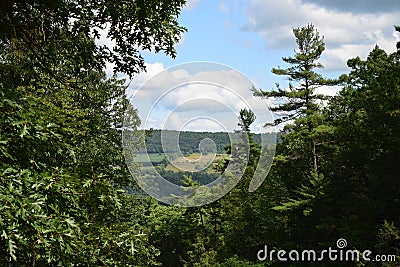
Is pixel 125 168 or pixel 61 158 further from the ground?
pixel 125 168

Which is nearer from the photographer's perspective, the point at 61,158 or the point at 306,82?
the point at 61,158

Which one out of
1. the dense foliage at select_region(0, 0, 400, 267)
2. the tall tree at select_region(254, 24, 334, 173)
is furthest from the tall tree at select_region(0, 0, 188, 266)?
the tall tree at select_region(254, 24, 334, 173)

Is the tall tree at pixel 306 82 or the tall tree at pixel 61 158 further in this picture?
the tall tree at pixel 306 82

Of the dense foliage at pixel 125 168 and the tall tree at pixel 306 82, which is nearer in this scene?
the dense foliage at pixel 125 168

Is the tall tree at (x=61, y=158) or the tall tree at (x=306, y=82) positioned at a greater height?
the tall tree at (x=306, y=82)

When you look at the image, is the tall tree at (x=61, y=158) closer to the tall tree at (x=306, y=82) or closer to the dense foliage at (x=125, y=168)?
the dense foliage at (x=125, y=168)

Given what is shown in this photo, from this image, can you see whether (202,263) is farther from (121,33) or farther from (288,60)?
(121,33)

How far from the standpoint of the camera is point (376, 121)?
17266 mm

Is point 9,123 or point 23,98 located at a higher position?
point 23,98

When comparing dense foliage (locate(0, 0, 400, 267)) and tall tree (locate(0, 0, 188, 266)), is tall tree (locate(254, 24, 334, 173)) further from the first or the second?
tall tree (locate(0, 0, 188, 266))

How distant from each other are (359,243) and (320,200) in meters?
3.95

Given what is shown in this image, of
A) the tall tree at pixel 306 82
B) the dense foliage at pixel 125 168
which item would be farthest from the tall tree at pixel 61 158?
the tall tree at pixel 306 82

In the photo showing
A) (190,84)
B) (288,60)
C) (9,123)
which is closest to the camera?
(9,123)

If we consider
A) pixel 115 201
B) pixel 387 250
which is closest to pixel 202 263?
pixel 387 250
